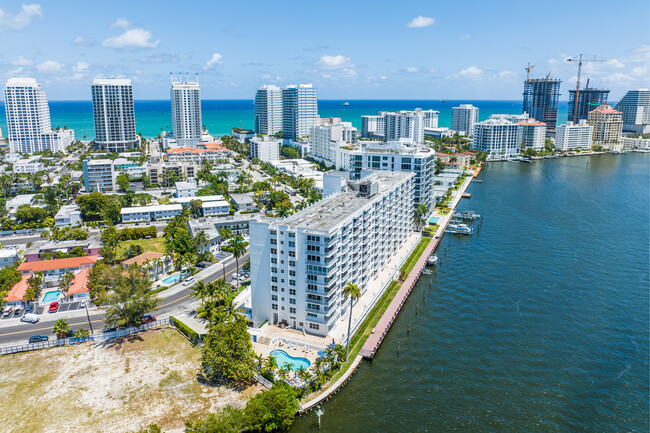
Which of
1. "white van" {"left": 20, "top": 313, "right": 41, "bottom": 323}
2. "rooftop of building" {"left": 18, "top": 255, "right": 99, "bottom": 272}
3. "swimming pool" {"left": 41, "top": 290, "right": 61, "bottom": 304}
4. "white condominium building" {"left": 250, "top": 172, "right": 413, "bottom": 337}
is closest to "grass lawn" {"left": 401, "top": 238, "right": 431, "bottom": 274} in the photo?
"white condominium building" {"left": 250, "top": 172, "right": 413, "bottom": 337}

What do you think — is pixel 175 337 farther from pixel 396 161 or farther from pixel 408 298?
pixel 396 161

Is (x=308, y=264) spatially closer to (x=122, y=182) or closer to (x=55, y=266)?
(x=55, y=266)

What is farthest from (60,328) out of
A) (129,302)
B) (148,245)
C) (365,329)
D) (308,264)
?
(365,329)

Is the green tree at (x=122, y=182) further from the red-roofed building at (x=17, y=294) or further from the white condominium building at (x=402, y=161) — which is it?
the white condominium building at (x=402, y=161)

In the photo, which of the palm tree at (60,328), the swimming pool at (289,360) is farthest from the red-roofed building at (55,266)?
the swimming pool at (289,360)

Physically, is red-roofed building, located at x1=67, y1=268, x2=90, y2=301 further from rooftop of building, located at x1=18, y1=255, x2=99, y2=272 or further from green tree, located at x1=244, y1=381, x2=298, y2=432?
green tree, located at x1=244, y1=381, x2=298, y2=432
